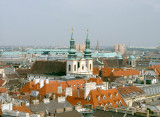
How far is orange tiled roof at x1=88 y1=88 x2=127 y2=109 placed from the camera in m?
53.2

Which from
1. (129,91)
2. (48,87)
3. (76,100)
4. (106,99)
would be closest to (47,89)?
(48,87)

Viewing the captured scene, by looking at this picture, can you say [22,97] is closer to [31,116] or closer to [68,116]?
[68,116]

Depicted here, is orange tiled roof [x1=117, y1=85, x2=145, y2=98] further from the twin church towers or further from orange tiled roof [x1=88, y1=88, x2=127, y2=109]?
the twin church towers

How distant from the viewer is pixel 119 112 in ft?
128

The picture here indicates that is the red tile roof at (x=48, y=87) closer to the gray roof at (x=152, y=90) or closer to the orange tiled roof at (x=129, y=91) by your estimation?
the orange tiled roof at (x=129, y=91)

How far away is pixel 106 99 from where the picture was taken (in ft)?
182

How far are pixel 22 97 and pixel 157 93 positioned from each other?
27.9m

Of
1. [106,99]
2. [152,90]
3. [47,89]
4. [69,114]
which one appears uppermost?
[69,114]

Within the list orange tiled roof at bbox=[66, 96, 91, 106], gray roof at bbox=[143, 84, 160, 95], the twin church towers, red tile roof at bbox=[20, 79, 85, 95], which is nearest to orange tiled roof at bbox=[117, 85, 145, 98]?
gray roof at bbox=[143, 84, 160, 95]

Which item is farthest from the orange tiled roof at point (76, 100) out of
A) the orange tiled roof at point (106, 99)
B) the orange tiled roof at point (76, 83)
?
the orange tiled roof at point (76, 83)

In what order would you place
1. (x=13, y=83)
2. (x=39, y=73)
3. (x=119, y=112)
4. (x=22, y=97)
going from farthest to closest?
(x=39, y=73), (x=13, y=83), (x=22, y=97), (x=119, y=112)

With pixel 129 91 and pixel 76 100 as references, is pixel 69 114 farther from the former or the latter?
pixel 129 91

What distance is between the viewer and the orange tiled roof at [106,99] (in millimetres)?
53219

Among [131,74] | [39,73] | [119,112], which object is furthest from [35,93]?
[131,74]
